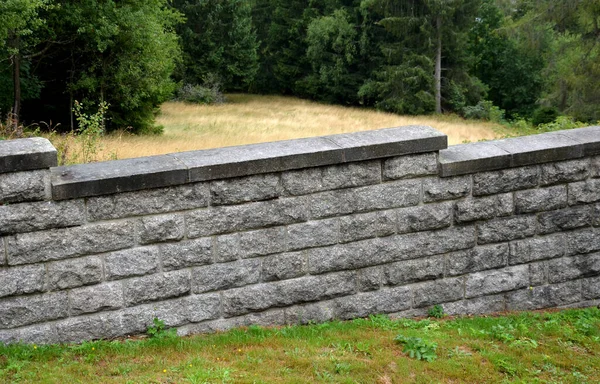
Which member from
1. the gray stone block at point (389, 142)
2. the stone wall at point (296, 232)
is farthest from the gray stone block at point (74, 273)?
the gray stone block at point (389, 142)

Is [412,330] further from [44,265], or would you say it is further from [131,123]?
[131,123]

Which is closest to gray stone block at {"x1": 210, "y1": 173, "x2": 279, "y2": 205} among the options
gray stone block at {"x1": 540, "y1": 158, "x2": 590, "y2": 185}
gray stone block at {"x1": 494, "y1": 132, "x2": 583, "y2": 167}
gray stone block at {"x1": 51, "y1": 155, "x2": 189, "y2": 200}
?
gray stone block at {"x1": 51, "y1": 155, "x2": 189, "y2": 200}

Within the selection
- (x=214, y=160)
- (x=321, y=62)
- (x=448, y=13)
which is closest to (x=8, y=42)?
(x=214, y=160)

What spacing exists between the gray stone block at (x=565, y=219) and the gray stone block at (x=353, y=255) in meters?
1.47

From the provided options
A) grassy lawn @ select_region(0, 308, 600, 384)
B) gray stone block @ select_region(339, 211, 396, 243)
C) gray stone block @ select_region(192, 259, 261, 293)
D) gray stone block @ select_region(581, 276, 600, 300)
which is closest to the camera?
grassy lawn @ select_region(0, 308, 600, 384)

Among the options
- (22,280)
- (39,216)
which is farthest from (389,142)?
(22,280)

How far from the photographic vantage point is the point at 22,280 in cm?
496

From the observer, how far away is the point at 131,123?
1024 inches

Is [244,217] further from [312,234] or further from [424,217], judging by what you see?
[424,217]

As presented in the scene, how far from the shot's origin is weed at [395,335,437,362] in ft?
16.8

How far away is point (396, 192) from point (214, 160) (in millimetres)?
1559

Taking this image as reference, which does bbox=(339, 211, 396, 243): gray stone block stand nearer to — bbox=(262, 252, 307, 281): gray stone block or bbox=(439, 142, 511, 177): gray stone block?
bbox=(262, 252, 307, 281): gray stone block

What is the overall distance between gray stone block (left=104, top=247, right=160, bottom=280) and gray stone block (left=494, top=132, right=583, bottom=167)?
124 inches

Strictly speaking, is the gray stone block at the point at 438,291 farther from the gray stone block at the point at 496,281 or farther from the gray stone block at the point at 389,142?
the gray stone block at the point at 389,142
